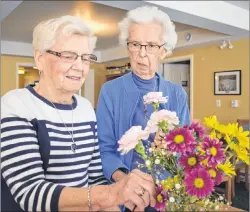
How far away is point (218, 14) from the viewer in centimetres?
380

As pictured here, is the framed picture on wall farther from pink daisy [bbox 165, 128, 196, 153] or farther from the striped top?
pink daisy [bbox 165, 128, 196, 153]

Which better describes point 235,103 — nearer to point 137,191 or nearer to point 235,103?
point 235,103

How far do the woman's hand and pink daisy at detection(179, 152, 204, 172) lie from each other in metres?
0.11

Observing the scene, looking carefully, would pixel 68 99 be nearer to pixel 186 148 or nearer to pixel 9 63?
pixel 186 148

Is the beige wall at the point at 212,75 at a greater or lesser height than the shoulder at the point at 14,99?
greater

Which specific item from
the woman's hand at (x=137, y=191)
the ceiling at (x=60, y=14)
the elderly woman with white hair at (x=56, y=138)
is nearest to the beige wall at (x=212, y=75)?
the ceiling at (x=60, y=14)

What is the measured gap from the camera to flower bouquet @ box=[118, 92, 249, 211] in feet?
1.75

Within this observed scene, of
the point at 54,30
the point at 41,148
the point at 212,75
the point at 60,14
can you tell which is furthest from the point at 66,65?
the point at 212,75

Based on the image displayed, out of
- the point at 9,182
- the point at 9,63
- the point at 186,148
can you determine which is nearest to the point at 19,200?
the point at 9,182

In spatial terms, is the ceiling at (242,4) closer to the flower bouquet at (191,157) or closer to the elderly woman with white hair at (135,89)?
the elderly woman with white hair at (135,89)

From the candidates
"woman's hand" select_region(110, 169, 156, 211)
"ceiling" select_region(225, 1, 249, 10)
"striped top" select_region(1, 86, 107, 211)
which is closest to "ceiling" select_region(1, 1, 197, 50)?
"ceiling" select_region(225, 1, 249, 10)

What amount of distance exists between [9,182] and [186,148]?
41 centimetres

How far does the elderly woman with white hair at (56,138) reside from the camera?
655mm

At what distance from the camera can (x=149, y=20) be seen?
955 millimetres
